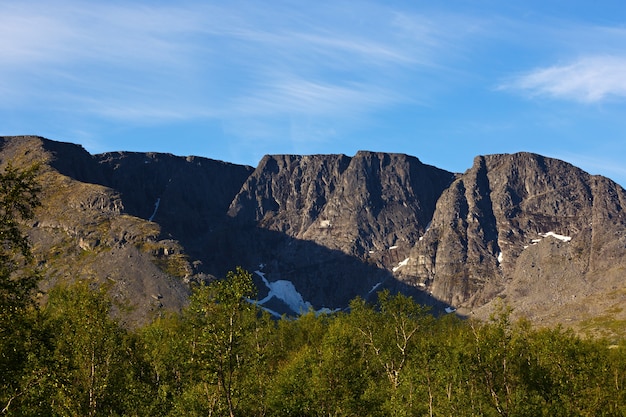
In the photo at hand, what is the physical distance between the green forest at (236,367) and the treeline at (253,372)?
19 cm

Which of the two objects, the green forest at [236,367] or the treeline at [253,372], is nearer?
the green forest at [236,367]

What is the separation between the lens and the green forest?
3894 cm

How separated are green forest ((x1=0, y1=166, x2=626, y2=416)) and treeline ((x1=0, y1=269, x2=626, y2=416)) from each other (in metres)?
0.19

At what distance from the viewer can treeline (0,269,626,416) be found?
43.6 metres

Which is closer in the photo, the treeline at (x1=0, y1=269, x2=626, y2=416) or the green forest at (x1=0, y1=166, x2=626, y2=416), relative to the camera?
the green forest at (x1=0, y1=166, x2=626, y2=416)

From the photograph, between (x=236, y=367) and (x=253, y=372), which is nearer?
(x=236, y=367)

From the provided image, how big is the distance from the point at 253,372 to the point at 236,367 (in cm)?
1798

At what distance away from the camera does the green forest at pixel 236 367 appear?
38.9 metres

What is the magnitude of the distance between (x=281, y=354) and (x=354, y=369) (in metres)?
55.9

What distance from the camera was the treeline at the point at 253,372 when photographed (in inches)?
1716

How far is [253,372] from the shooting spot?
6531 cm

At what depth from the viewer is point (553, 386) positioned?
260 ft

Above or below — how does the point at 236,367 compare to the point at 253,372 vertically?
above

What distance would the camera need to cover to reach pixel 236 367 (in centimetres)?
4819
